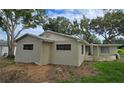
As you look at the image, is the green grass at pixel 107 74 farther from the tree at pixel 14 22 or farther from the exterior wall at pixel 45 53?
the tree at pixel 14 22

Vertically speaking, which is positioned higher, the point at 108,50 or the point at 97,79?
the point at 108,50

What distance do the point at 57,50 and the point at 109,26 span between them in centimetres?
191

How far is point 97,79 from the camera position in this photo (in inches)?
225

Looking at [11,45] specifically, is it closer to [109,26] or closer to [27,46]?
[27,46]

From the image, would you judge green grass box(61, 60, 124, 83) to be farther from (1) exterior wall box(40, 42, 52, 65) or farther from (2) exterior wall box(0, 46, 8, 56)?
(2) exterior wall box(0, 46, 8, 56)

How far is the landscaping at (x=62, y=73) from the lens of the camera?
5.74 m

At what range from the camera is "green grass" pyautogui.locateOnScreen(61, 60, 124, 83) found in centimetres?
570

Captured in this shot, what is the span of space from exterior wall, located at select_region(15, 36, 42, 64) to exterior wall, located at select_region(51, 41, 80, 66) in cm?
52

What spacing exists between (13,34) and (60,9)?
166 centimetres
